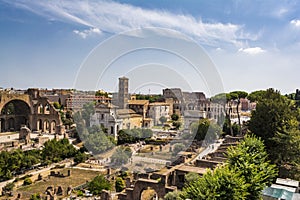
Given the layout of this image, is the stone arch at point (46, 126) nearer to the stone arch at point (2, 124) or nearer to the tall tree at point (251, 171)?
the stone arch at point (2, 124)

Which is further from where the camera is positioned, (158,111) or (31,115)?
(158,111)

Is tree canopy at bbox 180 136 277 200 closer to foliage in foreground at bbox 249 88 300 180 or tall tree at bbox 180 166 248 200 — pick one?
tall tree at bbox 180 166 248 200

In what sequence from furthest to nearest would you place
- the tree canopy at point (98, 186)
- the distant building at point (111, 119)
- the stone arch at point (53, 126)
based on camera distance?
the stone arch at point (53, 126), the distant building at point (111, 119), the tree canopy at point (98, 186)

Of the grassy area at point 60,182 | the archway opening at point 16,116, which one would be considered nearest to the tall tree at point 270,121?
the grassy area at point 60,182

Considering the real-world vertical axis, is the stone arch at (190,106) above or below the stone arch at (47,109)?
above

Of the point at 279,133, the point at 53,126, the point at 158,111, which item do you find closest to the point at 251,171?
the point at 279,133

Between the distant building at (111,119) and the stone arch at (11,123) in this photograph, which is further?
the stone arch at (11,123)

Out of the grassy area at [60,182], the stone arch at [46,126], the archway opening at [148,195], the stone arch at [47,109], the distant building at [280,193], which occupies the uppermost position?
the stone arch at [47,109]

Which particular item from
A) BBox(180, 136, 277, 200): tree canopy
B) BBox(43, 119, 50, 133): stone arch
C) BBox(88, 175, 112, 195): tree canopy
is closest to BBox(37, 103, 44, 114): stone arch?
BBox(43, 119, 50, 133): stone arch

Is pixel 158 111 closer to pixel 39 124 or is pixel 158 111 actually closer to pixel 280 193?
pixel 39 124
